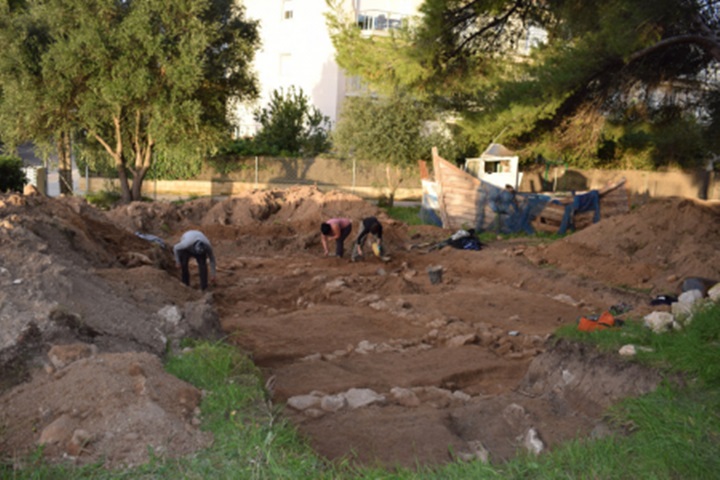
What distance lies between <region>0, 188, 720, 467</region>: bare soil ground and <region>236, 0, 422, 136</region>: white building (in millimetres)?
20961

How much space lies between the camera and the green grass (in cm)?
393

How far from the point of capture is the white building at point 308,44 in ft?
112

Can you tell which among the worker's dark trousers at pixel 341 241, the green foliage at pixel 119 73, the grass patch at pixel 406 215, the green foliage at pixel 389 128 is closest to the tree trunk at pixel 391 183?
the green foliage at pixel 389 128

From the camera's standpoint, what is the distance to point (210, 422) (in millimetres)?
4543

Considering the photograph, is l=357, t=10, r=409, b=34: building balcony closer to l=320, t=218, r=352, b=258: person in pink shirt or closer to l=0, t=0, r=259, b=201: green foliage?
l=0, t=0, r=259, b=201: green foliage

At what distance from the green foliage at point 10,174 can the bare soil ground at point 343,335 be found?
21.3 ft

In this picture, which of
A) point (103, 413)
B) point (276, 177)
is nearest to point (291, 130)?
point (276, 177)

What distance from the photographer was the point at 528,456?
4.35 meters

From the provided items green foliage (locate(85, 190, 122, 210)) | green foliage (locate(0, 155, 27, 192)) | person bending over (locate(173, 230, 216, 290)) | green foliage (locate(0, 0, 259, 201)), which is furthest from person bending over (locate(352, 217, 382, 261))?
green foliage (locate(85, 190, 122, 210))

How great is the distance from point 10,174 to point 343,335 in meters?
15.7

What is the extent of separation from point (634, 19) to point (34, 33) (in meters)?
17.9

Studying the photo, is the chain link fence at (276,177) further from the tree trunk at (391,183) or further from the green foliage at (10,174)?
the green foliage at (10,174)

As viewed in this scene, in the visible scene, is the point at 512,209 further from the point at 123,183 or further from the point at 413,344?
the point at 123,183

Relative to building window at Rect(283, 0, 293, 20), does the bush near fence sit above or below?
below
